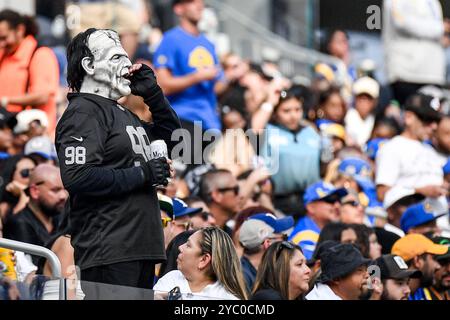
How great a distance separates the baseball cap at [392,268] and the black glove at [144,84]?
2479 millimetres

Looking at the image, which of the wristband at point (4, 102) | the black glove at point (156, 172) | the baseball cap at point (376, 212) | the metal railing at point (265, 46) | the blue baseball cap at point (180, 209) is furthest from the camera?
the metal railing at point (265, 46)

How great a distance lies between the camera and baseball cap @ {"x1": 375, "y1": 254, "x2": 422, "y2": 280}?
9359mm

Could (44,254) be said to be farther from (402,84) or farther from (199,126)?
(402,84)

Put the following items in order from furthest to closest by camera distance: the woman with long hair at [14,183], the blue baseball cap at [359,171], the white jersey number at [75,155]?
1. the blue baseball cap at [359,171]
2. the woman with long hair at [14,183]
3. the white jersey number at [75,155]

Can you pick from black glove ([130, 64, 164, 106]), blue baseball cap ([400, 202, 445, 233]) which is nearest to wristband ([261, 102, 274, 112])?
blue baseball cap ([400, 202, 445, 233])

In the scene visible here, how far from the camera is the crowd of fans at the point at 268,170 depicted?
878cm

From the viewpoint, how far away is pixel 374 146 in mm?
14656

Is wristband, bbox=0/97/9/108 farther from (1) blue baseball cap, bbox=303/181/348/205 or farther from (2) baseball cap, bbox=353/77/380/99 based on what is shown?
(2) baseball cap, bbox=353/77/380/99

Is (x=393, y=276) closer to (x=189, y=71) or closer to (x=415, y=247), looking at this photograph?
(x=415, y=247)

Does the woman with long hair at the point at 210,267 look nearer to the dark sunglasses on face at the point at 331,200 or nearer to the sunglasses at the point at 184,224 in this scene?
the sunglasses at the point at 184,224

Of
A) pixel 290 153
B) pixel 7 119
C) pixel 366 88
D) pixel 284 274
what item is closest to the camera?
pixel 284 274

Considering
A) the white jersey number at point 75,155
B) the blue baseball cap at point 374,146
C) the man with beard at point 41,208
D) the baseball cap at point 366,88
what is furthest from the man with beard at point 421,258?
the baseball cap at point 366,88

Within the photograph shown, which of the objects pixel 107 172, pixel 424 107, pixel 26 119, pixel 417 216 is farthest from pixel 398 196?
pixel 107 172

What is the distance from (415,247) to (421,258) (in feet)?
0.33
